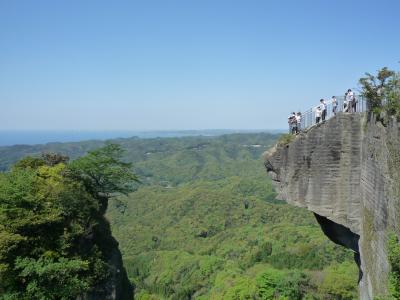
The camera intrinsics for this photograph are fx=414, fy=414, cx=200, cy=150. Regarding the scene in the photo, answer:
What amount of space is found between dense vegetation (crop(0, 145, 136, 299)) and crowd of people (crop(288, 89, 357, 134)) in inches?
549

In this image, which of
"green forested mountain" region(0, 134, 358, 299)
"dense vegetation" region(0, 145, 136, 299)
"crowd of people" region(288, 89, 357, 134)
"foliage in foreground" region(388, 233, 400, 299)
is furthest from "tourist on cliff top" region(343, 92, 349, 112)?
"green forested mountain" region(0, 134, 358, 299)

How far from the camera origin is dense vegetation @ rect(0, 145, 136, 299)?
2205 cm

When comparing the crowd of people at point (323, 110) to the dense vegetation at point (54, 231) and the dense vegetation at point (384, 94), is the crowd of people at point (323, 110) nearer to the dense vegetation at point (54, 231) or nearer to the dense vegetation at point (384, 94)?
the dense vegetation at point (384, 94)

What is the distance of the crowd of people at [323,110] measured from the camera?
17112mm

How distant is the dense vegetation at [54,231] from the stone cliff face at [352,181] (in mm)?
12951

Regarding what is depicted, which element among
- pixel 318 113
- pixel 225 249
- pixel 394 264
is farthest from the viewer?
pixel 225 249

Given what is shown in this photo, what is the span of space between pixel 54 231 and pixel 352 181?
17.4 meters

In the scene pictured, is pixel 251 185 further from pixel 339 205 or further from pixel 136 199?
pixel 339 205

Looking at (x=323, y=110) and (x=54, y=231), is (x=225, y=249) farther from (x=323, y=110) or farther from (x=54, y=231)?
(x=323, y=110)

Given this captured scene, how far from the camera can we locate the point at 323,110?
18.3 meters

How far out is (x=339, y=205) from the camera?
57.5 ft

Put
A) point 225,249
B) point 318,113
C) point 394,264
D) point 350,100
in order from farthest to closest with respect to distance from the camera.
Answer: point 225,249 < point 318,113 < point 350,100 < point 394,264

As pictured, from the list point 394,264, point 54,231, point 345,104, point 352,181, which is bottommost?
point 54,231

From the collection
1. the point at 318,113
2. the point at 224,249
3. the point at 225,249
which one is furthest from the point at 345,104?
the point at 224,249
